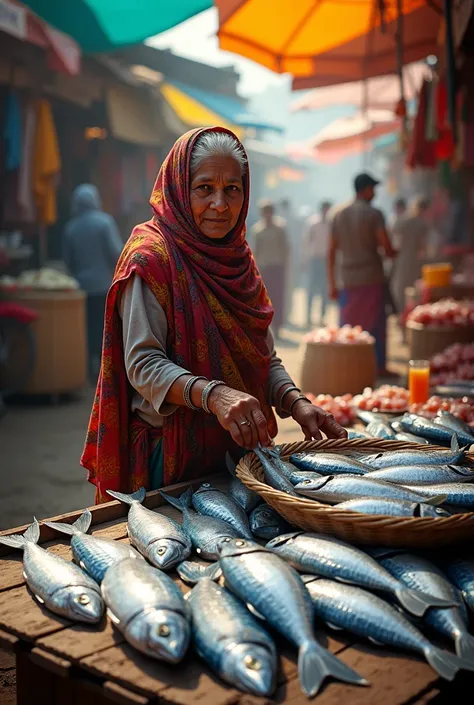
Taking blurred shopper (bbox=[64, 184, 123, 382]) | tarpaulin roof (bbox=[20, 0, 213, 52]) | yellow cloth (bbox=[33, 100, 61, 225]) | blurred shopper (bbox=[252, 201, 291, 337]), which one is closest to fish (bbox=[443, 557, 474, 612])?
tarpaulin roof (bbox=[20, 0, 213, 52])

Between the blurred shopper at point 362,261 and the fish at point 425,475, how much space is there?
5.79 meters

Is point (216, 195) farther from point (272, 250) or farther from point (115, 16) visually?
point (272, 250)

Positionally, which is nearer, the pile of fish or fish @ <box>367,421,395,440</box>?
the pile of fish

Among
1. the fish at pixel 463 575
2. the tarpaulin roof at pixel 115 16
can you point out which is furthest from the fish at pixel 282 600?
the tarpaulin roof at pixel 115 16

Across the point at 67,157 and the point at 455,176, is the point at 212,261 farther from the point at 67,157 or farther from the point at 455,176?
the point at 455,176

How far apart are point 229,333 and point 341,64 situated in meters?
7.26

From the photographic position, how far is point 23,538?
6.63 ft

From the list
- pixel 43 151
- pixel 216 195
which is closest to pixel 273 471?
pixel 216 195

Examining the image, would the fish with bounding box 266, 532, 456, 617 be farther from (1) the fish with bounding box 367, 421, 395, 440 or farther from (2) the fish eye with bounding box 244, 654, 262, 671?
(1) the fish with bounding box 367, 421, 395, 440

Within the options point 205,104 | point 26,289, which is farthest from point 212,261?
point 205,104

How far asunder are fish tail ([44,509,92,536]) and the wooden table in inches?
11.8

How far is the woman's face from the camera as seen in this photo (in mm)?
2441

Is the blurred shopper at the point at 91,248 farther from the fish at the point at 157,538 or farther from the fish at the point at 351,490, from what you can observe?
the fish at the point at 351,490

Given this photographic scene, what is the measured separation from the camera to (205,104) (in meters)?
15.1
